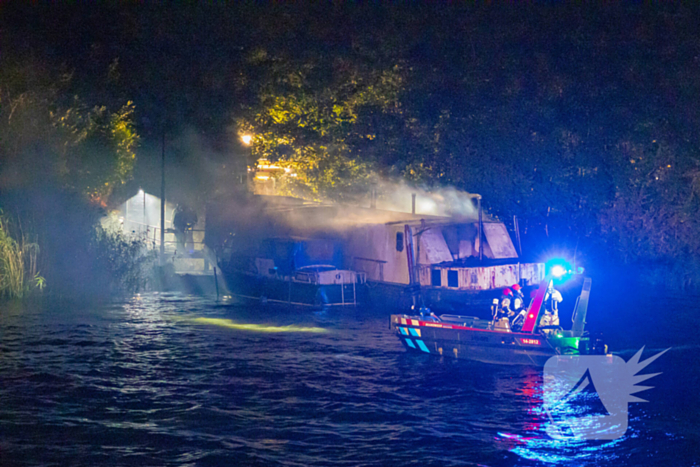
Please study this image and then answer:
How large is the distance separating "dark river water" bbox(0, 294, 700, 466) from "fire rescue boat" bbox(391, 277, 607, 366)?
0.49 metres

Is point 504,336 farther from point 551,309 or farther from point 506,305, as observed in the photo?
point 551,309

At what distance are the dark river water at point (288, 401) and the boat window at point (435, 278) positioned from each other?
5.52 m

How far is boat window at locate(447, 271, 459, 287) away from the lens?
32.0 metres

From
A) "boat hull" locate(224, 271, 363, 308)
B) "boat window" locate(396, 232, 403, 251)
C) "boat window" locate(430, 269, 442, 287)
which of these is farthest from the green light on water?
"boat window" locate(396, 232, 403, 251)

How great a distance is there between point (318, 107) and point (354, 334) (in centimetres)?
2536

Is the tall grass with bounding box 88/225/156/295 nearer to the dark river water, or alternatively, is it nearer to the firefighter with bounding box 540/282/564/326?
the dark river water

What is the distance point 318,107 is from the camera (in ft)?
160

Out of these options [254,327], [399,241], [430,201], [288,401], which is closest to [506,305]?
[288,401]

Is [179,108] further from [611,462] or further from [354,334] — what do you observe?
[611,462]

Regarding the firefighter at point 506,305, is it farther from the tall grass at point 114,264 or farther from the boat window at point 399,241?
the tall grass at point 114,264

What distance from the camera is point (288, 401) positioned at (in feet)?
57.9

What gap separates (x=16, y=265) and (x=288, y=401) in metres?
20.1

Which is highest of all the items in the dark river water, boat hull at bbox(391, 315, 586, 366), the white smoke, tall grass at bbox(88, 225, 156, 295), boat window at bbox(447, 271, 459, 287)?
A: the white smoke

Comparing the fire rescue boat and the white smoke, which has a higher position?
the white smoke
